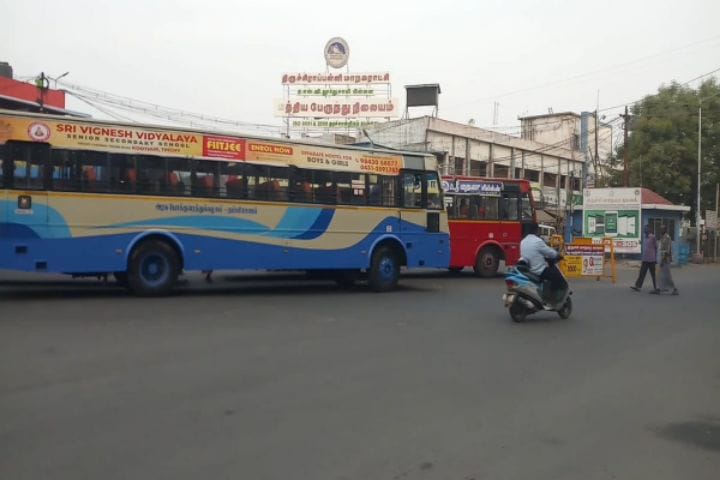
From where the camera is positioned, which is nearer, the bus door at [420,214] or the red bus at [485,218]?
the bus door at [420,214]

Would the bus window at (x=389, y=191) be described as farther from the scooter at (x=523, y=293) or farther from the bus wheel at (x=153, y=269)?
the bus wheel at (x=153, y=269)

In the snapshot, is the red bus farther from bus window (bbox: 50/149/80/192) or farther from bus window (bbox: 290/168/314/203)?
bus window (bbox: 50/149/80/192)

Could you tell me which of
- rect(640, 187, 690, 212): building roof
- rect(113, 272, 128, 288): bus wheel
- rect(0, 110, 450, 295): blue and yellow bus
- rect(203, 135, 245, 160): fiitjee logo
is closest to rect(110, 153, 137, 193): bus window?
rect(0, 110, 450, 295): blue and yellow bus

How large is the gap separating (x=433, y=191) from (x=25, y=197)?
8746 millimetres

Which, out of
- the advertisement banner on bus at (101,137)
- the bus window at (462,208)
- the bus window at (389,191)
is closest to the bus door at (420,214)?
the bus window at (389,191)

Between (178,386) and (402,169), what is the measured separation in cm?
1007

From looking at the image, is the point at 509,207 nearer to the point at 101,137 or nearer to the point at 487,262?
the point at 487,262

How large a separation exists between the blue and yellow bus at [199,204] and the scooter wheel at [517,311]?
467 cm

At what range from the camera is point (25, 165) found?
11.0 meters

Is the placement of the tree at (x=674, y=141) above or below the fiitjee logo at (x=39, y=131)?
above

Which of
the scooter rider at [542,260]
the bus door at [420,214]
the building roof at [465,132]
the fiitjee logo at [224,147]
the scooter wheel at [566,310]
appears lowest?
the scooter wheel at [566,310]

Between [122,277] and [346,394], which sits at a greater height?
[122,277]

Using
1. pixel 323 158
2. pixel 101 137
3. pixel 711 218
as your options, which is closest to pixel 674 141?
pixel 711 218

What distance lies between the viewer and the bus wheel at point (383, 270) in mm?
14719
